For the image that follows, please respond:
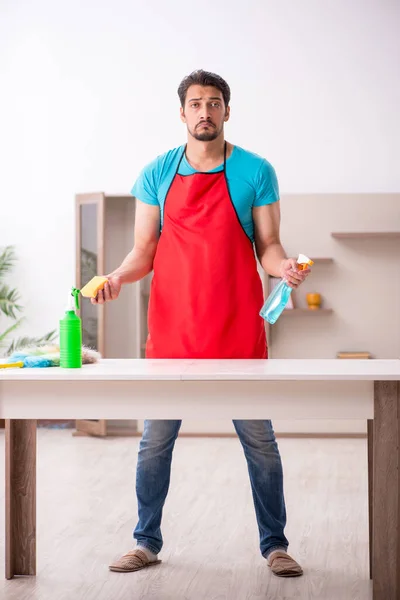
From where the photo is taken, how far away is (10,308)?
235 inches

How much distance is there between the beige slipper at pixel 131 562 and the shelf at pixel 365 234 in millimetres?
3199

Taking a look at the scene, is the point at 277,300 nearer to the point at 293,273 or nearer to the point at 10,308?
the point at 293,273

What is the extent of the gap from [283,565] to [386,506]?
0.70m

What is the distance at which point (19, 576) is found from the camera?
8.37 ft

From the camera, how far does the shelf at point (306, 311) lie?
5.34 meters

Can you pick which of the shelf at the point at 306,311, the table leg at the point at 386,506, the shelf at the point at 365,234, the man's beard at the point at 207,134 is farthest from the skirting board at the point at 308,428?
the table leg at the point at 386,506

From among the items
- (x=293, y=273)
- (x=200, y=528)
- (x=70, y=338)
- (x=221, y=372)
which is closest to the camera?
(x=221, y=372)

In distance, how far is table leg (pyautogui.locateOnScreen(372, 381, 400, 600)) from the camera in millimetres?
1947

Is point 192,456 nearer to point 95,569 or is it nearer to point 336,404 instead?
point 95,569

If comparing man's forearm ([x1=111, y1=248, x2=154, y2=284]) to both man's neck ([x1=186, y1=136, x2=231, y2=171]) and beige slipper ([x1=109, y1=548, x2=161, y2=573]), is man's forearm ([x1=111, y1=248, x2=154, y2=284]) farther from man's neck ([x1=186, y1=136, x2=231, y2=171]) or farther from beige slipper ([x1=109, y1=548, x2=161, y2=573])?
beige slipper ([x1=109, y1=548, x2=161, y2=573])

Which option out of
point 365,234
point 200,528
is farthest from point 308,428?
point 200,528

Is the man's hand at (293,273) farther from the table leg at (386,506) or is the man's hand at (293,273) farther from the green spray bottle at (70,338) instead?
the green spray bottle at (70,338)

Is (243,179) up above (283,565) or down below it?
above

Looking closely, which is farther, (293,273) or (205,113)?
(205,113)
